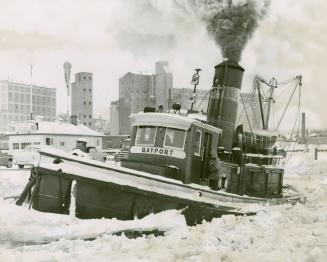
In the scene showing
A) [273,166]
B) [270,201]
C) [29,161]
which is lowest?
[29,161]

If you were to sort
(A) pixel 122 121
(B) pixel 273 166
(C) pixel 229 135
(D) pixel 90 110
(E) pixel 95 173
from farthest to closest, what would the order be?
1. (D) pixel 90 110
2. (A) pixel 122 121
3. (B) pixel 273 166
4. (C) pixel 229 135
5. (E) pixel 95 173

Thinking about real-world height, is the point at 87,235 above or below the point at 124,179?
below

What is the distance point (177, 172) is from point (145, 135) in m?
1.38

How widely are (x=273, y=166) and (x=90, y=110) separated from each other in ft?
197

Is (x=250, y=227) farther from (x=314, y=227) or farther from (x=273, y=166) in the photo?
(x=273, y=166)

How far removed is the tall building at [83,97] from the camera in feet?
228

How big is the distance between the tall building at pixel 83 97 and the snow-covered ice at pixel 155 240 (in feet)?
199

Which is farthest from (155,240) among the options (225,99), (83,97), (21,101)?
(83,97)

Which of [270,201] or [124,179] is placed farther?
[270,201]

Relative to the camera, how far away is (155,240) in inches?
337

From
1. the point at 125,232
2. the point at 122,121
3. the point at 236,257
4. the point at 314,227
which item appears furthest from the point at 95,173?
the point at 122,121

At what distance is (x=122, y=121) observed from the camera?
5859 centimetres

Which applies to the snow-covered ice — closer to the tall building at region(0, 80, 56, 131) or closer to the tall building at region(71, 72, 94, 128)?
the tall building at region(0, 80, 56, 131)

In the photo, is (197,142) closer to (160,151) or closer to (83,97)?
(160,151)
